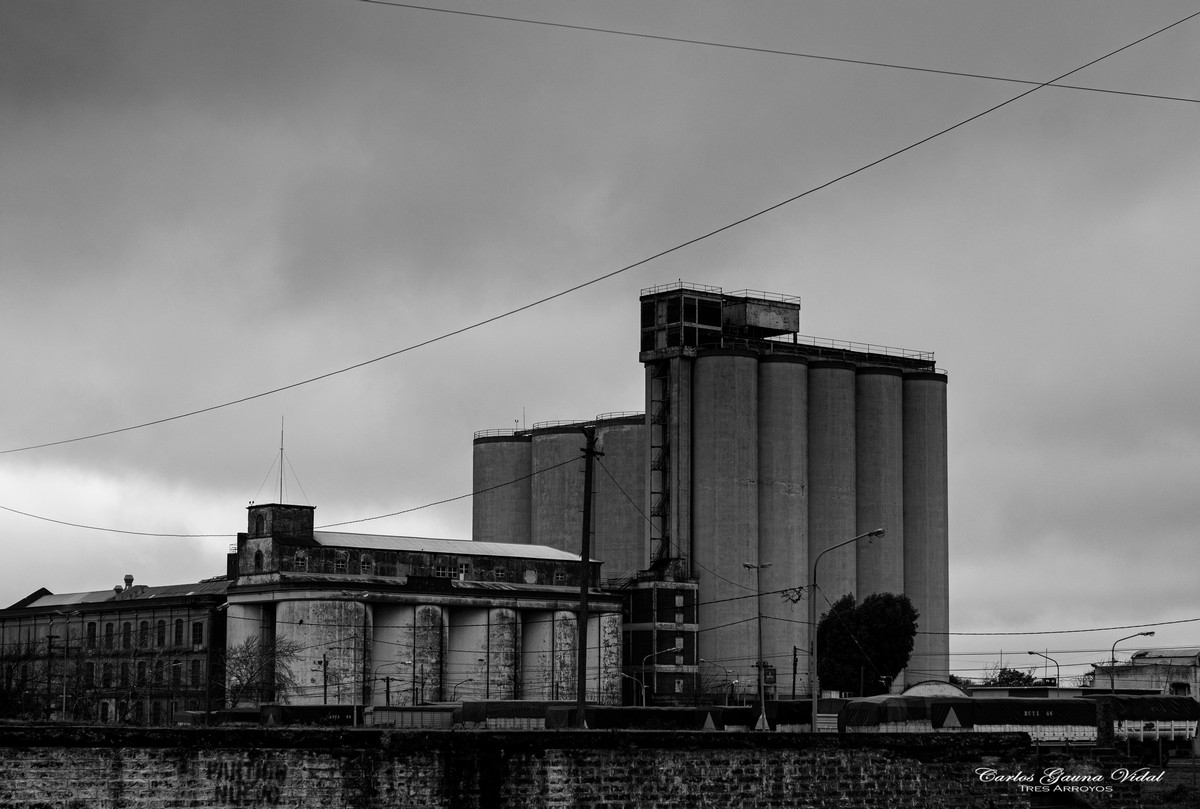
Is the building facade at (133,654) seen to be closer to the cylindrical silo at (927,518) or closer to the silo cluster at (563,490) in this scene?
the silo cluster at (563,490)

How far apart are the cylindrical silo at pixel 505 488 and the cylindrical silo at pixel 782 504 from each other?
1023 inches

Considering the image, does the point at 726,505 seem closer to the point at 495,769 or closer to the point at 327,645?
the point at 327,645

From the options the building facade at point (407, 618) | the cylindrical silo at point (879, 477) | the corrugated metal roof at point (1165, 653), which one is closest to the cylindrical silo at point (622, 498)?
the building facade at point (407, 618)

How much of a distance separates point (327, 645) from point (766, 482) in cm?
3404

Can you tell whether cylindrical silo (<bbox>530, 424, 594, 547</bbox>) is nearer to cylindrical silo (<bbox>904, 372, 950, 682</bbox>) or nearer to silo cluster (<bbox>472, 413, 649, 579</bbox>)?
silo cluster (<bbox>472, 413, 649, 579</bbox>)

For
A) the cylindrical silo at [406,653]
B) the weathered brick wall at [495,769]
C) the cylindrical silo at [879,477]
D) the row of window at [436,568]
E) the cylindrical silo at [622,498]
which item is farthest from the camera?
the cylindrical silo at [622,498]

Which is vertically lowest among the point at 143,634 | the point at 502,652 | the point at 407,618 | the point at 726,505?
the point at 502,652

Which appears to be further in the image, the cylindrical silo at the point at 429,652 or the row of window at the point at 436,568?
the row of window at the point at 436,568

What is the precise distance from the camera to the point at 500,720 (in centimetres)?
6706

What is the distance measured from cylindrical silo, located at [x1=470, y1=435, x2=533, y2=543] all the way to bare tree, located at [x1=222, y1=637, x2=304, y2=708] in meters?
36.2

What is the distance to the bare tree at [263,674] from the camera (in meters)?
91.8

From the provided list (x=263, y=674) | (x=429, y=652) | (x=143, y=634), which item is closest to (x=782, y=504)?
(x=429, y=652)

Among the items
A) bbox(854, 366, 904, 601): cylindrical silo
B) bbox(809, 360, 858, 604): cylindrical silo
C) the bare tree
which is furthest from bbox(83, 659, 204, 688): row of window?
bbox(854, 366, 904, 601): cylindrical silo

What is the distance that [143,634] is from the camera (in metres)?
109
